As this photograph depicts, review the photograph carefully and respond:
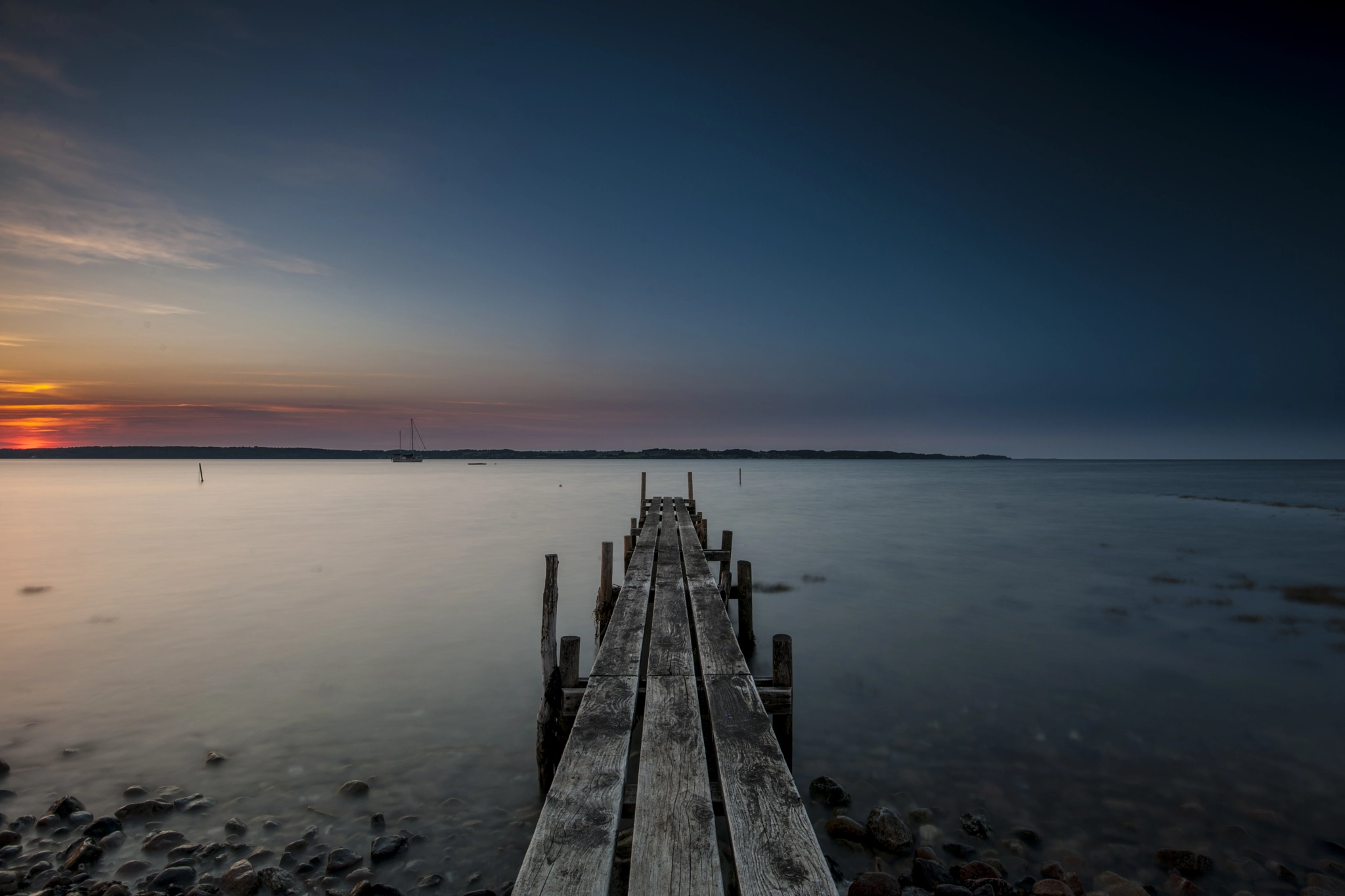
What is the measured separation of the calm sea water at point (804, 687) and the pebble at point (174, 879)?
0.52 meters

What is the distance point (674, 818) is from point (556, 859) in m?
0.59

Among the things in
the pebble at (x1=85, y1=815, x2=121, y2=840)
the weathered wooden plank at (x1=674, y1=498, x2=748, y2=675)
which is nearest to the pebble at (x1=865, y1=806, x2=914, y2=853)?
the weathered wooden plank at (x1=674, y1=498, x2=748, y2=675)

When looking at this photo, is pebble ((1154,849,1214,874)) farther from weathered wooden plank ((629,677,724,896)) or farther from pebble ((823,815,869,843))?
weathered wooden plank ((629,677,724,896))

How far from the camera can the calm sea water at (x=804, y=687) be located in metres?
5.48

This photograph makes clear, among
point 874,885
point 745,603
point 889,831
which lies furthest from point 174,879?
point 745,603

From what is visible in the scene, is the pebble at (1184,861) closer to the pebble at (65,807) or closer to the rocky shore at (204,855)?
the rocky shore at (204,855)

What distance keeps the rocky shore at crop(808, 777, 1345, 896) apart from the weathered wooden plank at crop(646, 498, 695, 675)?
5.63 feet

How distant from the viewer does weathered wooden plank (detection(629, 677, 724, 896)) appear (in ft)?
9.12

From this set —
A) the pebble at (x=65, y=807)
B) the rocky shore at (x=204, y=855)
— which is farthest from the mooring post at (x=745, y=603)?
the pebble at (x=65, y=807)

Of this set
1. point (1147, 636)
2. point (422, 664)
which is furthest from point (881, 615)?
point (422, 664)

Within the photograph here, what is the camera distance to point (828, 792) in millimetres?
5738

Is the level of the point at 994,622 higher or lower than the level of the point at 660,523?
lower

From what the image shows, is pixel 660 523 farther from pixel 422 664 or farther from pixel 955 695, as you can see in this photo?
pixel 955 695

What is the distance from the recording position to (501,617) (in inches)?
503
